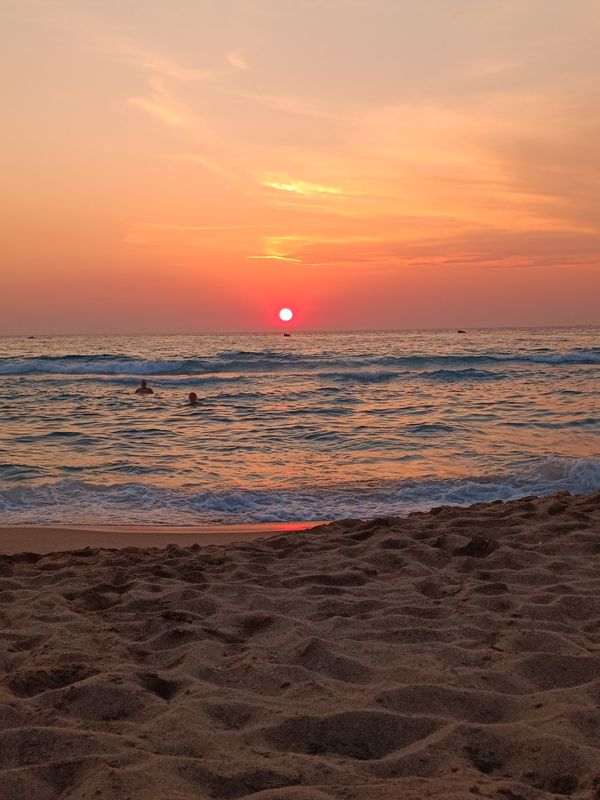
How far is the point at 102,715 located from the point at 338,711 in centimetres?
102

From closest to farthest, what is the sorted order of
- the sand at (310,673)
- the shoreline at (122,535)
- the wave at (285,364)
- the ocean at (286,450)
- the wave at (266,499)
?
the sand at (310,673), the shoreline at (122,535), the wave at (266,499), the ocean at (286,450), the wave at (285,364)

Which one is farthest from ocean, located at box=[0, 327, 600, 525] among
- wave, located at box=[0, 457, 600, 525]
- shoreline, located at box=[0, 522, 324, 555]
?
shoreline, located at box=[0, 522, 324, 555]

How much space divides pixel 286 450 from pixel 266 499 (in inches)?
150

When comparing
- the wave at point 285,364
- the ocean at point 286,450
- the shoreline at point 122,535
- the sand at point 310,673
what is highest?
the wave at point 285,364

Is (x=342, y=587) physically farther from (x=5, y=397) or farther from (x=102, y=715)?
(x=5, y=397)

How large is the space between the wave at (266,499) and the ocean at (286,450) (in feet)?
0.09

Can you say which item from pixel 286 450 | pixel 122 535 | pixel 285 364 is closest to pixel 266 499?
pixel 122 535

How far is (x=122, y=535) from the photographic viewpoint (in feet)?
25.2

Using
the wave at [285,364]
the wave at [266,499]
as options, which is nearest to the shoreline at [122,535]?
the wave at [266,499]

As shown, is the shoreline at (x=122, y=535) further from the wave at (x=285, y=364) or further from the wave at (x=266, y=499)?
the wave at (x=285, y=364)

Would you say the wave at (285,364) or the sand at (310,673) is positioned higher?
the wave at (285,364)

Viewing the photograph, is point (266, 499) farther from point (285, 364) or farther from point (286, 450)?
point (285, 364)

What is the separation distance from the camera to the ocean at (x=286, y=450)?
368 inches

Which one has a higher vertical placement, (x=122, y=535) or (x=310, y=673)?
(x=310, y=673)
